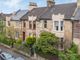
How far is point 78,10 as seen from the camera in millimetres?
40094

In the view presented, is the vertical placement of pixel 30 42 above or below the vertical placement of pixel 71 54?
above

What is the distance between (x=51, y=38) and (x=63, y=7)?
32.6ft

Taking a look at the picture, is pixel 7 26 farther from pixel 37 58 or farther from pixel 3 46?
pixel 37 58

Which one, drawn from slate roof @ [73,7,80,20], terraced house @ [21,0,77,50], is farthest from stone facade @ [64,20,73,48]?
slate roof @ [73,7,80,20]

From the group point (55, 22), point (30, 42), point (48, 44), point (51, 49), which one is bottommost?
point (51, 49)

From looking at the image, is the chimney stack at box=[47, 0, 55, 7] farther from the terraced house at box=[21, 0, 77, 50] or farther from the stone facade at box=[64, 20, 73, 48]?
the stone facade at box=[64, 20, 73, 48]

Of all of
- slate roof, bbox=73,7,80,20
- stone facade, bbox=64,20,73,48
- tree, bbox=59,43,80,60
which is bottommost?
tree, bbox=59,43,80,60

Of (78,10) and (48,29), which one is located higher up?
(78,10)

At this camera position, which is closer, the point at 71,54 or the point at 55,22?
the point at 71,54

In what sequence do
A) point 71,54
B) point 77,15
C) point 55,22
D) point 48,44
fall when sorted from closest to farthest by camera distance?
point 71,54 < point 77,15 < point 48,44 < point 55,22

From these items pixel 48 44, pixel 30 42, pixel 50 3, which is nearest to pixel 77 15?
pixel 48 44

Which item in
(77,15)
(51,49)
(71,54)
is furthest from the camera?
(51,49)

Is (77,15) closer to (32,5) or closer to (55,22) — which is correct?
(55,22)

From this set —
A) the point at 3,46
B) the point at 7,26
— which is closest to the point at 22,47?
the point at 3,46
